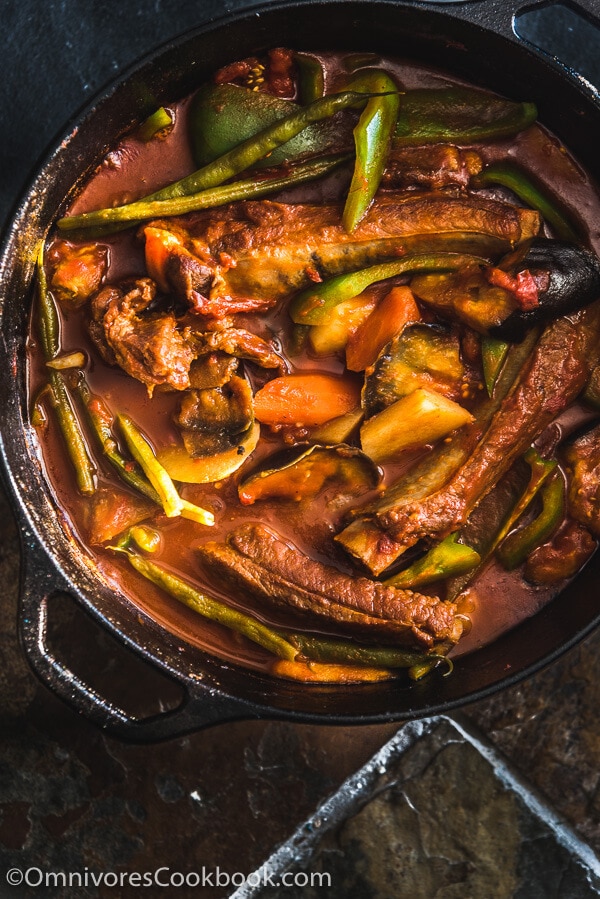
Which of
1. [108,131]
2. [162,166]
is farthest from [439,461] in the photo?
[108,131]

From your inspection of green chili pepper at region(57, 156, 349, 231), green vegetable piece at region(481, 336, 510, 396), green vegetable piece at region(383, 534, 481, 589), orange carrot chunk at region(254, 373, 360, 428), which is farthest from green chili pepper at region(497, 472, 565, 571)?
green chili pepper at region(57, 156, 349, 231)

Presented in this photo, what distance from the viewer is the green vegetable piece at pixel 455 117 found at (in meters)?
2.53

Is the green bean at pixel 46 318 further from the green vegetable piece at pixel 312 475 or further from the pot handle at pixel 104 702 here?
the green vegetable piece at pixel 312 475

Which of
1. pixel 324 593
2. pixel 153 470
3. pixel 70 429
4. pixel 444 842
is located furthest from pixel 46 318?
pixel 444 842

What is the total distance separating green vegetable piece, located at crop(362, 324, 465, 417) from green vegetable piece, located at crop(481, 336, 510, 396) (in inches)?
3.0

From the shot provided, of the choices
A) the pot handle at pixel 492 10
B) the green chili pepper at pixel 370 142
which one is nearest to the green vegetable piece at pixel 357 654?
the green chili pepper at pixel 370 142

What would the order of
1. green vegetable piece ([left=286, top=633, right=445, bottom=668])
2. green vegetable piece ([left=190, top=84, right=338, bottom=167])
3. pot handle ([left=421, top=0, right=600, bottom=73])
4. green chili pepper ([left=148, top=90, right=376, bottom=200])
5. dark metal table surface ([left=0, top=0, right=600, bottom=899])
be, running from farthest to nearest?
dark metal table surface ([left=0, top=0, right=600, bottom=899]) < green vegetable piece ([left=286, top=633, right=445, bottom=668]) < green vegetable piece ([left=190, top=84, right=338, bottom=167]) < green chili pepper ([left=148, top=90, right=376, bottom=200]) < pot handle ([left=421, top=0, right=600, bottom=73])

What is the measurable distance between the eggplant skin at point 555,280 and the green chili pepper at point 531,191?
126 millimetres

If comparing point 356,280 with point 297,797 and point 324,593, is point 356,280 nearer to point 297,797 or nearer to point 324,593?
point 324,593

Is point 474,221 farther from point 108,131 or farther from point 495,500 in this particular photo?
point 108,131

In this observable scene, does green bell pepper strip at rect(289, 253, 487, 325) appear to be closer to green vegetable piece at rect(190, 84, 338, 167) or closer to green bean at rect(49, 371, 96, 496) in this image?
green vegetable piece at rect(190, 84, 338, 167)

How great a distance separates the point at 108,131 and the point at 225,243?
48 cm

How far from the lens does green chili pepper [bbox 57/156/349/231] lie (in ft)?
8.00

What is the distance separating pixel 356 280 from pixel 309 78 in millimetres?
657
